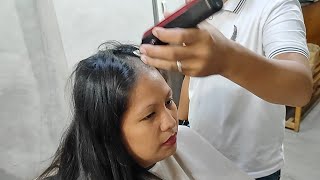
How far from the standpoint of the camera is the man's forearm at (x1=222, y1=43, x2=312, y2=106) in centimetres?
53

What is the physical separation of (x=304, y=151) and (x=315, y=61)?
0.60 m

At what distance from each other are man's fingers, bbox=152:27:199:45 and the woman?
312mm

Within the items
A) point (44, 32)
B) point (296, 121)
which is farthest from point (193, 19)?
point (296, 121)

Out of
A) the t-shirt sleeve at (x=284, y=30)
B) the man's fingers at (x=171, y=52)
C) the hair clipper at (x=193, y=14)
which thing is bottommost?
the t-shirt sleeve at (x=284, y=30)

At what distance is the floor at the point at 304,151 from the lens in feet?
6.55

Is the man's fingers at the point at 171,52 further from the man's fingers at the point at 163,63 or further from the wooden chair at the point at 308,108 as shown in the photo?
the wooden chair at the point at 308,108

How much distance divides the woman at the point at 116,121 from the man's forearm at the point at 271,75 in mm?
245

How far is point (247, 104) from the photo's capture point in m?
0.90

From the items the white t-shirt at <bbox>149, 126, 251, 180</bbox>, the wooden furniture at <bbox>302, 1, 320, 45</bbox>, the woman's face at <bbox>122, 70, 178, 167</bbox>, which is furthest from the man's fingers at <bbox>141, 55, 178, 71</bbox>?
the wooden furniture at <bbox>302, 1, 320, 45</bbox>

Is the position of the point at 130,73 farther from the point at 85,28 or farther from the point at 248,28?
the point at 85,28

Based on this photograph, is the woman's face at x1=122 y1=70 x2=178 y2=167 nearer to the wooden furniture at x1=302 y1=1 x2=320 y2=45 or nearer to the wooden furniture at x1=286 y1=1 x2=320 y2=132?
the wooden furniture at x1=286 y1=1 x2=320 y2=132

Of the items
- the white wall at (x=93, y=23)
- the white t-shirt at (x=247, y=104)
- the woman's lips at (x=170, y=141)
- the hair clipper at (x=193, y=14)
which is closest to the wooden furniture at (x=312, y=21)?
the white wall at (x=93, y=23)

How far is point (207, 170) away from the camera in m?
1.02

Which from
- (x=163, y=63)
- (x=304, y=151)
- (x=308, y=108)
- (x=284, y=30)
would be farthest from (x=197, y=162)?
(x=308, y=108)
